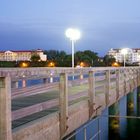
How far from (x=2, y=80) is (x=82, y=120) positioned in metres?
5.24

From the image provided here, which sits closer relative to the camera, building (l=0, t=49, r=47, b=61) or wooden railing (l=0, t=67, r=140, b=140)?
wooden railing (l=0, t=67, r=140, b=140)

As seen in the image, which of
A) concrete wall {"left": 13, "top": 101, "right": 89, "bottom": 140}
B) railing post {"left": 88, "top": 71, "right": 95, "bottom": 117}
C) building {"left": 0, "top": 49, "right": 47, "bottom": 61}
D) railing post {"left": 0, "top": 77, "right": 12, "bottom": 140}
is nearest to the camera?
railing post {"left": 0, "top": 77, "right": 12, "bottom": 140}

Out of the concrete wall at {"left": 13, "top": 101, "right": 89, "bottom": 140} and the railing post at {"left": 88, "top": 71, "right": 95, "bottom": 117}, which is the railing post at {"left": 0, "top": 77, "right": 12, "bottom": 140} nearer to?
the concrete wall at {"left": 13, "top": 101, "right": 89, "bottom": 140}

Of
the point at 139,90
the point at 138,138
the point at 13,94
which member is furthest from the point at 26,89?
the point at 139,90

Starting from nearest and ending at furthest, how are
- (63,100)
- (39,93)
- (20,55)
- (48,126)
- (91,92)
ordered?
1. (48,126)
2. (39,93)
3. (63,100)
4. (91,92)
5. (20,55)

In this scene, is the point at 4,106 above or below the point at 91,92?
above

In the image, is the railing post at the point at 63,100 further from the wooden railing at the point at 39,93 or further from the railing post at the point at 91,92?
the railing post at the point at 91,92

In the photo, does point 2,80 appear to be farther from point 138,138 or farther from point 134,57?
point 134,57

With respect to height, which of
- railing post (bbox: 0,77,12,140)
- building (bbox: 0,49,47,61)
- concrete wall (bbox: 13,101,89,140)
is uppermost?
building (bbox: 0,49,47,61)

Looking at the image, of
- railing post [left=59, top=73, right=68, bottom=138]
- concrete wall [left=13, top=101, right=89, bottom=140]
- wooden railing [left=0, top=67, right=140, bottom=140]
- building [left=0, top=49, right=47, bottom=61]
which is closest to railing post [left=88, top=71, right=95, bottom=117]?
wooden railing [left=0, top=67, right=140, bottom=140]

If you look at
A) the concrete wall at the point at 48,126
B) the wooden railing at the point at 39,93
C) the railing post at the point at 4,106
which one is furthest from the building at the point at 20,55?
the railing post at the point at 4,106

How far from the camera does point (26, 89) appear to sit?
6953 mm

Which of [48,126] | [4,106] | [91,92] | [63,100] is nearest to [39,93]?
[63,100]

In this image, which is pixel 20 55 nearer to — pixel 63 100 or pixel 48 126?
pixel 63 100
